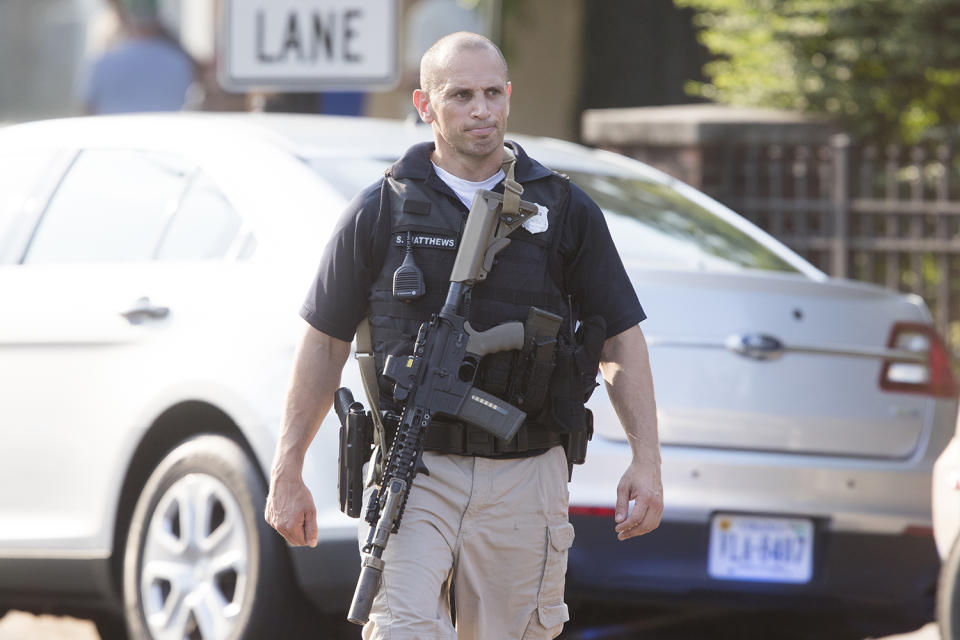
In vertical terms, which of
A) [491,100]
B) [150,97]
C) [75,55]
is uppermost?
[491,100]

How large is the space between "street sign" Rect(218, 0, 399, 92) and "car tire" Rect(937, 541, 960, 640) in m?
5.01

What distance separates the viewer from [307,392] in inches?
154

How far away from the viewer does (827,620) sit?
601 centimetres

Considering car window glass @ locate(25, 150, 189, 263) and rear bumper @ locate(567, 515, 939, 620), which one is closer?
rear bumper @ locate(567, 515, 939, 620)

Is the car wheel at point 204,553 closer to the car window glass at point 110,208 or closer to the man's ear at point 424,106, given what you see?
the car window glass at point 110,208

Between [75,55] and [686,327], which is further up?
[686,327]

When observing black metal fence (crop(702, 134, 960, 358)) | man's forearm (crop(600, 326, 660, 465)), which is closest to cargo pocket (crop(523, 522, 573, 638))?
man's forearm (crop(600, 326, 660, 465))

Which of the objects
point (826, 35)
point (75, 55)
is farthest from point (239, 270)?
point (75, 55)

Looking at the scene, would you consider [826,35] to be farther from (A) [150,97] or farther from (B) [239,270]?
(B) [239,270]

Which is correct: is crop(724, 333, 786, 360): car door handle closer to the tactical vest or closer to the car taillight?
the car taillight

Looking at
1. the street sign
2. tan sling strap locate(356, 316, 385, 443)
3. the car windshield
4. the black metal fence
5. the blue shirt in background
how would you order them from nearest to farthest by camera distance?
tan sling strap locate(356, 316, 385, 443) < the car windshield < the street sign < the black metal fence < the blue shirt in background

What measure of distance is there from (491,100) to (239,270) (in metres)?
1.45

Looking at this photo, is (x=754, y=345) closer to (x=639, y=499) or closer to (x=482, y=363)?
(x=639, y=499)

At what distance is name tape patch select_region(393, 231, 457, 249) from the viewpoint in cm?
380
